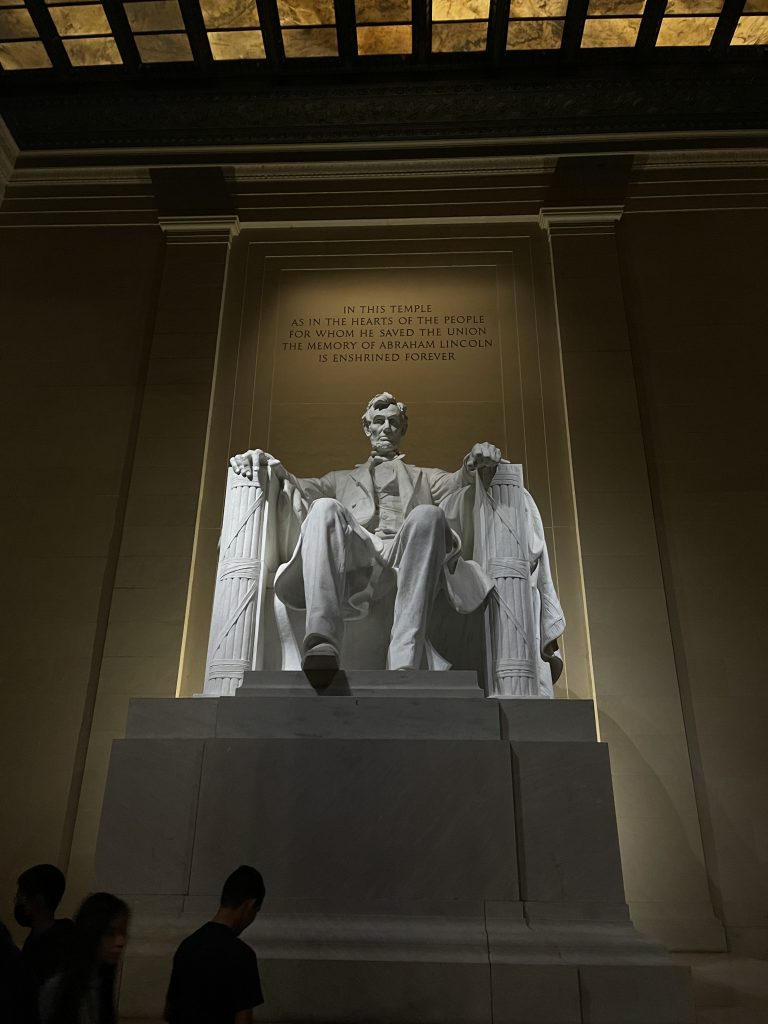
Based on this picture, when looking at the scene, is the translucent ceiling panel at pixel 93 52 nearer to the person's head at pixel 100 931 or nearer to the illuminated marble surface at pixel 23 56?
the illuminated marble surface at pixel 23 56

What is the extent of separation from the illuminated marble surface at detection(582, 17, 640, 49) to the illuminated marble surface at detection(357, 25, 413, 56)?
1517mm

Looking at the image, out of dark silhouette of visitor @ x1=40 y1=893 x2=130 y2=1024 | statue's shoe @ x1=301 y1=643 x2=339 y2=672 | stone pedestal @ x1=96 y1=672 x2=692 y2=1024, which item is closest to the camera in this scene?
dark silhouette of visitor @ x1=40 y1=893 x2=130 y2=1024

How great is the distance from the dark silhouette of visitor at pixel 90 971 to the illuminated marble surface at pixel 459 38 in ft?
24.8

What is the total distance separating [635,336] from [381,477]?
2.93 metres

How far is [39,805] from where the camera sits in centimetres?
528

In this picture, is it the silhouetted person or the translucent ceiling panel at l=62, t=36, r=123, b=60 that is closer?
the silhouetted person

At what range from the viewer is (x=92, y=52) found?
7.80 meters

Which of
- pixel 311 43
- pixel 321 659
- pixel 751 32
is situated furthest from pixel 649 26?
pixel 321 659

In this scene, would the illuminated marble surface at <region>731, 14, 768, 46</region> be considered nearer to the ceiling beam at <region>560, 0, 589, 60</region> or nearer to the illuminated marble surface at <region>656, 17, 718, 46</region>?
the illuminated marble surface at <region>656, 17, 718, 46</region>

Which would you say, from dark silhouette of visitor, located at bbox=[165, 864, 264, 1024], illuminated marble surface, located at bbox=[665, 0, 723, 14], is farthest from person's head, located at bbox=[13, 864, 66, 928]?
illuminated marble surface, located at bbox=[665, 0, 723, 14]

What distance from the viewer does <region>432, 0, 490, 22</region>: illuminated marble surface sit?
739 cm

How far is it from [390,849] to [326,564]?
47.9 inches

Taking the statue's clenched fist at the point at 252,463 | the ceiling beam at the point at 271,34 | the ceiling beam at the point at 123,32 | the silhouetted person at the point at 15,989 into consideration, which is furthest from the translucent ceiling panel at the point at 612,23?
the silhouetted person at the point at 15,989

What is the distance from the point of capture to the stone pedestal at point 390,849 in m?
2.93
